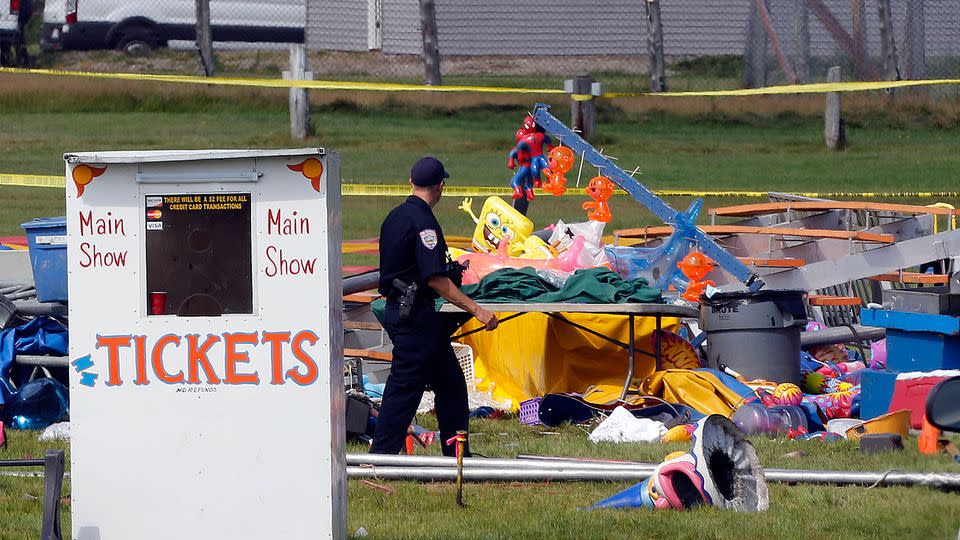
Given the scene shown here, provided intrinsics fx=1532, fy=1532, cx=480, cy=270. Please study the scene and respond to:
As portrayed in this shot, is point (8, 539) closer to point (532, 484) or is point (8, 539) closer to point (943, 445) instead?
point (532, 484)

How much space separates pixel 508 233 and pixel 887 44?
12.2 meters

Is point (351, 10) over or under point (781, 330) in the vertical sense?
over

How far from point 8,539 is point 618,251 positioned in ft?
18.4

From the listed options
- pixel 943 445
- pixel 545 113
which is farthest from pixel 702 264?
pixel 943 445

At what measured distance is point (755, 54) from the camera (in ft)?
73.3

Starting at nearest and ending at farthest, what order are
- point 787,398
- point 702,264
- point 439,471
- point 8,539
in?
point 8,539 < point 439,471 < point 787,398 < point 702,264

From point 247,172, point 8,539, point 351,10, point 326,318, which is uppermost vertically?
point 351,10

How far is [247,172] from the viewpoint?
5473mm

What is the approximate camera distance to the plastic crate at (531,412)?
9.27 meters

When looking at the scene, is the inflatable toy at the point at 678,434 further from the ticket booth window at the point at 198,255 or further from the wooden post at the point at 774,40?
the wooden post at the point at 774,40

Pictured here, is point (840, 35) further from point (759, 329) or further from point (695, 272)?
point (759, 329)

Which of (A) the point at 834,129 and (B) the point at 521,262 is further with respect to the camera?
(A) the point at 834,129

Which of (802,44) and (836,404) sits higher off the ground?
(802,44)

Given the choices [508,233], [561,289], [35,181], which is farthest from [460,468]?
[35,181]
